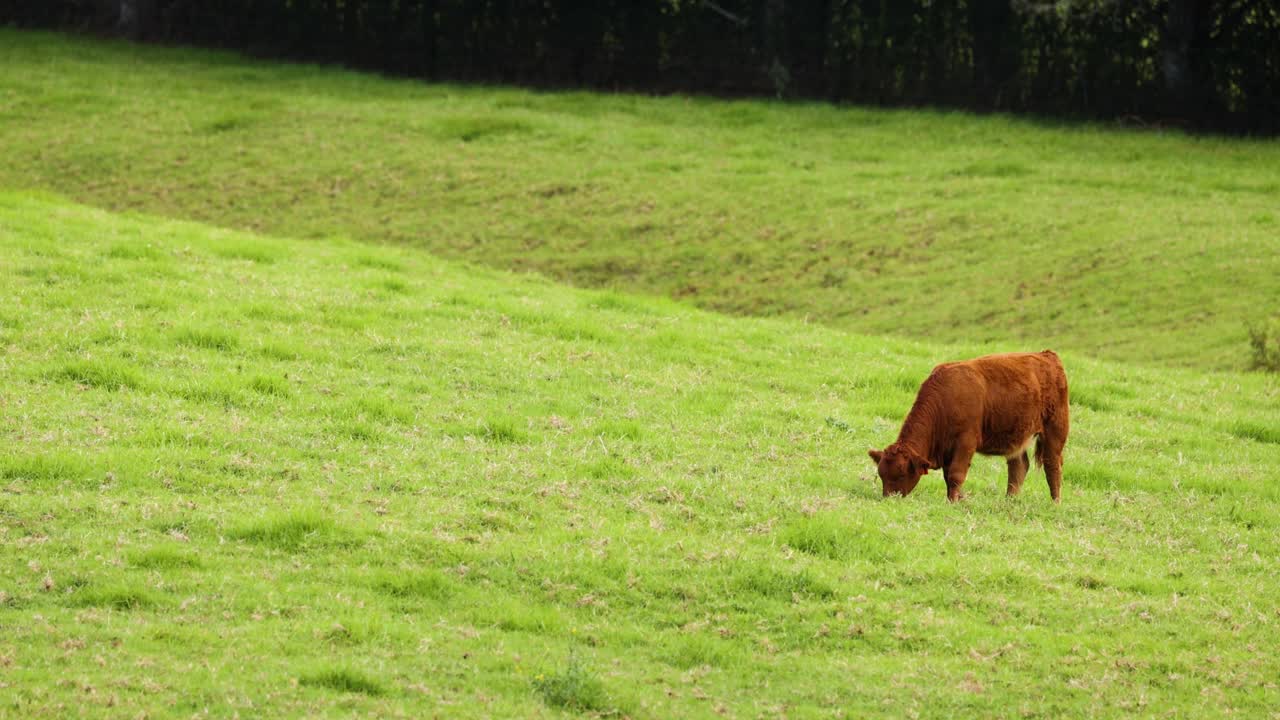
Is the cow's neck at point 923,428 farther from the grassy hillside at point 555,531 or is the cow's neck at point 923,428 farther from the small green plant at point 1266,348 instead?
the small green plant at point 1266,348

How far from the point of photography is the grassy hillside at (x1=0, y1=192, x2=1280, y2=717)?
10.6 meters

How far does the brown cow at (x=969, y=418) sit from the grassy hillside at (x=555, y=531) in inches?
16.9

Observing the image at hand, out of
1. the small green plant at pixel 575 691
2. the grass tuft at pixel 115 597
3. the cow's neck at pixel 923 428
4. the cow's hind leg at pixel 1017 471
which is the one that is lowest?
the small green plant at pixel 575 691

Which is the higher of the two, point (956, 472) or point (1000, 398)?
point (1000, 398)

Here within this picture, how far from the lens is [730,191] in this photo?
37.1 metres

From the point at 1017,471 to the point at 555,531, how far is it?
17.3 ft

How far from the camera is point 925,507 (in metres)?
14.7

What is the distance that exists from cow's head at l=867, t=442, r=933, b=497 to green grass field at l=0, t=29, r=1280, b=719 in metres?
0.21

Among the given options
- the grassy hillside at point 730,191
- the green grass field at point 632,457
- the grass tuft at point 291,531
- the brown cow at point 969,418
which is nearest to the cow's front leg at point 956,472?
the brown cow at point 969,418

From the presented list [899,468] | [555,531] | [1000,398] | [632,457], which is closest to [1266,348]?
[1000,398]

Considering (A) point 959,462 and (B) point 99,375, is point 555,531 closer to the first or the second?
(A) point 959,462

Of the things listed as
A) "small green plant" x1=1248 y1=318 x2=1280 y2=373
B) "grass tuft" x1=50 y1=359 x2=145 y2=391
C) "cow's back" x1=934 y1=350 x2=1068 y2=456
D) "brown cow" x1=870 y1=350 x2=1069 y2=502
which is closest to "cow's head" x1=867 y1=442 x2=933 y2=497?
"brown cow" x1=870 y1=350 x2=1069 y2=502

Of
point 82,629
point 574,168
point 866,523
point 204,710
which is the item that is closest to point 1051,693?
point 866,523

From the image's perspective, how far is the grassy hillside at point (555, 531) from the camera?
416 inches
